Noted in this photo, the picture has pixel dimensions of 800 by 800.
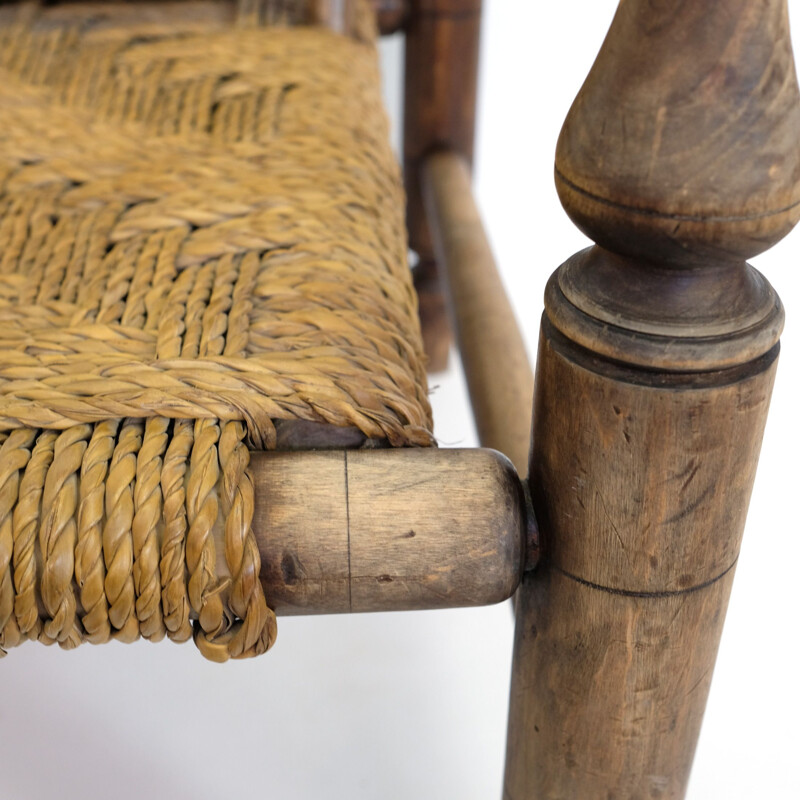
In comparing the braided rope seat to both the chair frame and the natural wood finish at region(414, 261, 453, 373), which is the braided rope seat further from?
the natural wood finish at region(414, 261, 453, 373)

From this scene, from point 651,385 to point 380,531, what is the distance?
0.32 feet

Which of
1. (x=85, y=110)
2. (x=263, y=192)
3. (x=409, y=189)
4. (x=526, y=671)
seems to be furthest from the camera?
(x=409, y=189)

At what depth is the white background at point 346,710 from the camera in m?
0.64

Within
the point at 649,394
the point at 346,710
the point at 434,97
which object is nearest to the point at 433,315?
the point at 434,97

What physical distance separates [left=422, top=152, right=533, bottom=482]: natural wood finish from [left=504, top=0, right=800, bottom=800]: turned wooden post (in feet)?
0.69

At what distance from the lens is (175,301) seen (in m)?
0.43

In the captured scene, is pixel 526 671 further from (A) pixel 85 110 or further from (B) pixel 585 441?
(A) pixel 85 110

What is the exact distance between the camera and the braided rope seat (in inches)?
12.6

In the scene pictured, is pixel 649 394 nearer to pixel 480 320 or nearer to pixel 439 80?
pixel 480 320

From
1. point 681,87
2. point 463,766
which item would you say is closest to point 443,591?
point 681,87

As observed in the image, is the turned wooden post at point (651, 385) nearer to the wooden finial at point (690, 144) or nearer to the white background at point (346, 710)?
the wooden finial at point (690, 144)

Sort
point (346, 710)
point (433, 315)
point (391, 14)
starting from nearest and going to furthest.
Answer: point (346, 710) → point (391, 14) → point (433, 315)

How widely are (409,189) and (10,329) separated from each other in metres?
0.68

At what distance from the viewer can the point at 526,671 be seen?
0.38 meters
